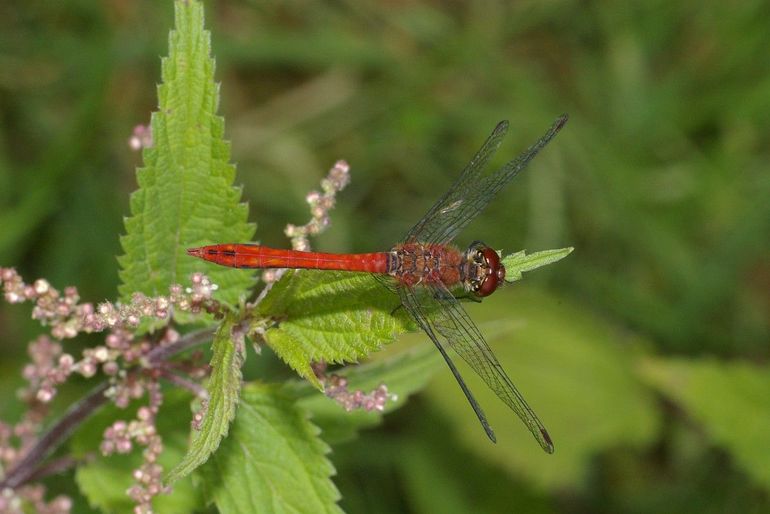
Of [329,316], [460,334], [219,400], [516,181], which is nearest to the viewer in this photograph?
[219,400]

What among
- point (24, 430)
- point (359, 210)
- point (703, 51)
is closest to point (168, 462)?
point (24, 430)

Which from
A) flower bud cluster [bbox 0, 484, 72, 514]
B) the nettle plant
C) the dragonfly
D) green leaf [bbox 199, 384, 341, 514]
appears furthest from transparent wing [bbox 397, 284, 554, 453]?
Result: flower bud cluster [bbox 0, 484, 72, 514]

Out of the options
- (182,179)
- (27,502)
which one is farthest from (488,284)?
(27,502)

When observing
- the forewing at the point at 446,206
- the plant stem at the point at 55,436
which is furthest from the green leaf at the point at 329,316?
the forewing at the point at 446,206

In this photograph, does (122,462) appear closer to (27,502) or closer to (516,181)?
(27,502)

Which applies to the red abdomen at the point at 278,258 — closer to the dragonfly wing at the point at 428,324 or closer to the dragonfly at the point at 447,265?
the dragonfly at the point at 447,265

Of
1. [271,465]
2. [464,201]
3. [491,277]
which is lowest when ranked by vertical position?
[271,465]
